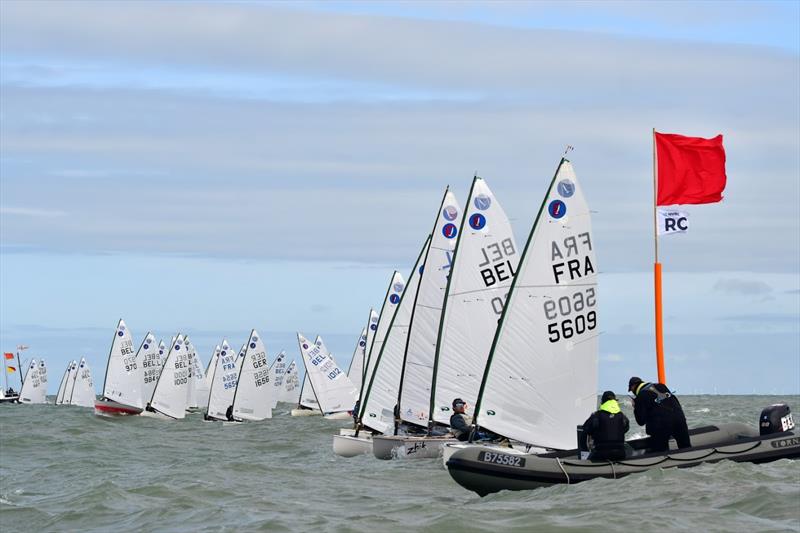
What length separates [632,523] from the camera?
1800cm

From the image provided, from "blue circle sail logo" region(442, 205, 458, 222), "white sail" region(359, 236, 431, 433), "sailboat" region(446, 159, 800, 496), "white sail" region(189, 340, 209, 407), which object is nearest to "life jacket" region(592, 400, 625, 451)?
"sailboat" region(446, 159, 800, 496)

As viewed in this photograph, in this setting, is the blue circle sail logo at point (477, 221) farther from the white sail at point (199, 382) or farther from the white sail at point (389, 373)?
the white sail at point (199, 382)

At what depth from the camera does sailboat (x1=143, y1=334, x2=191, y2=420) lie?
2805 inches

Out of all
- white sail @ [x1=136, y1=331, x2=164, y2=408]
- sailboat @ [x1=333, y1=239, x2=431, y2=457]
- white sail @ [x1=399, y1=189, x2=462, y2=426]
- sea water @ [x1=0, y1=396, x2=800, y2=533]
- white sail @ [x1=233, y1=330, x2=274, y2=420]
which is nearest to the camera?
sea water @ [x1=0, y1=396, x2=800, y2=533]

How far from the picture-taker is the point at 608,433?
22.0m

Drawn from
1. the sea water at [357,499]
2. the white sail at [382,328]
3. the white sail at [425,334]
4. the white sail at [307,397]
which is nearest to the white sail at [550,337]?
the sea water at [357,499]

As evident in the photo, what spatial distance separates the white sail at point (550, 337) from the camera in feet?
84.8

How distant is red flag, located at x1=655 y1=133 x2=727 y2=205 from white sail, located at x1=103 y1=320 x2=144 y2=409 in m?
49.5

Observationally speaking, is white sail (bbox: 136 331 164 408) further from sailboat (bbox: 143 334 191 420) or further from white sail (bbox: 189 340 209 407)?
white sail (bbox: 189 340 209 407)

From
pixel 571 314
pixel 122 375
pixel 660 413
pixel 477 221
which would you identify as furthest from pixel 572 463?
pixel 122 375

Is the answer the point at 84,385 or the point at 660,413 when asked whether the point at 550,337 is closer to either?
the point at 660,413

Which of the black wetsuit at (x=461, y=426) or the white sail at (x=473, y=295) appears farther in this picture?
the white sail at (x=473, y=295)

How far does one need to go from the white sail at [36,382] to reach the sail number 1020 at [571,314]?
10178 centimetres

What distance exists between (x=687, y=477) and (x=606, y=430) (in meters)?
1.58
